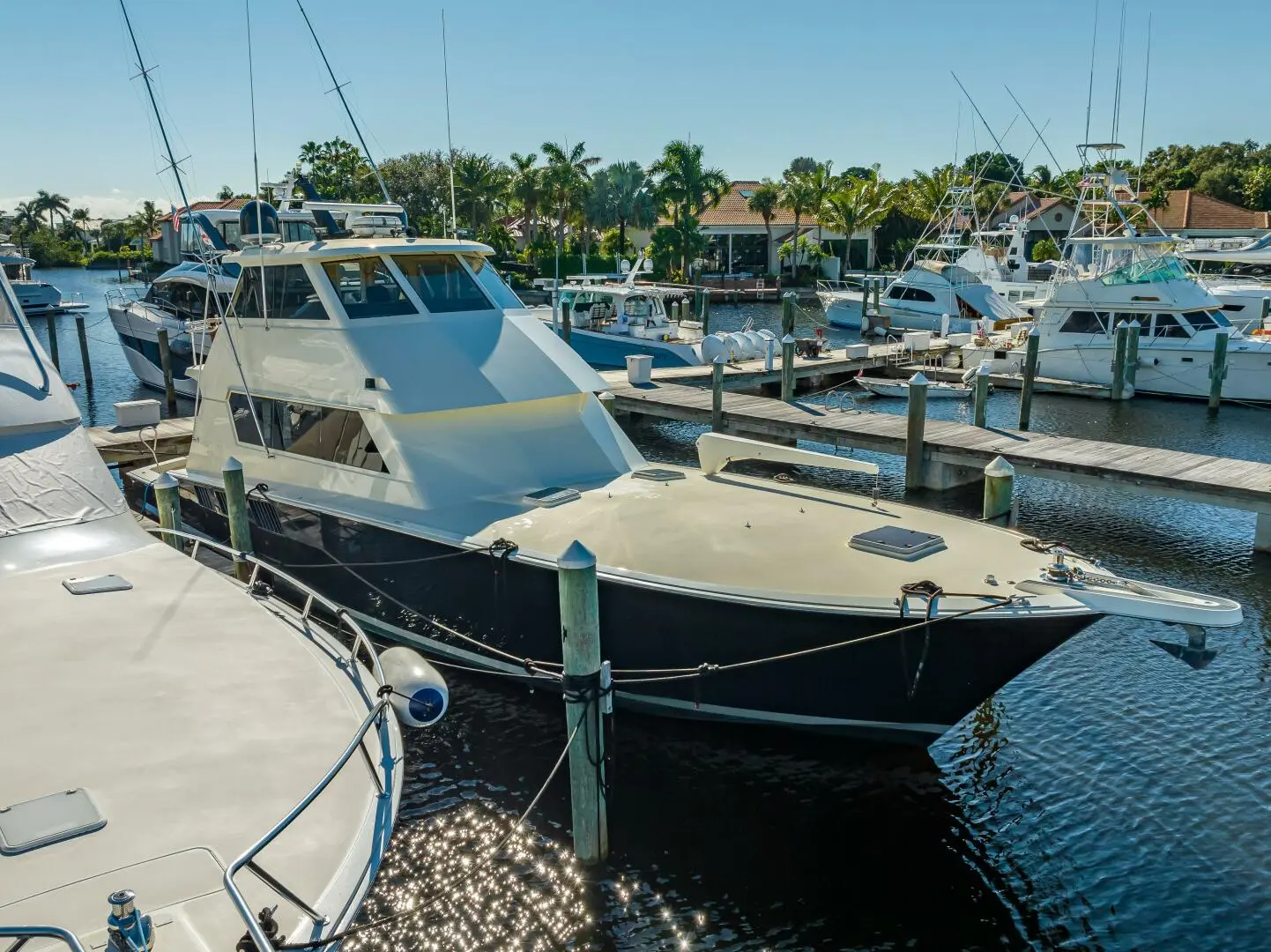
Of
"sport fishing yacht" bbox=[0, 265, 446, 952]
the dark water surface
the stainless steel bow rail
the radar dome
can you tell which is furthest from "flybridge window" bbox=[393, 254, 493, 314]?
the stainless steel bow rail

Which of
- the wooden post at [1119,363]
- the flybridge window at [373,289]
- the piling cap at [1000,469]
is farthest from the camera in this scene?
the wooden post at [1119,363]

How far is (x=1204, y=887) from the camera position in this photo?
22.9 ft

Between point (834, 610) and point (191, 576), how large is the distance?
4700 millimetres

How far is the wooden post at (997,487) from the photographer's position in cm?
1009

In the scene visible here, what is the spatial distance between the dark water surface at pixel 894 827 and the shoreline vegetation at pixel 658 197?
45416 mm

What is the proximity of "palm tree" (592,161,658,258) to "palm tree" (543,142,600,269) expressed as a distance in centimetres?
121

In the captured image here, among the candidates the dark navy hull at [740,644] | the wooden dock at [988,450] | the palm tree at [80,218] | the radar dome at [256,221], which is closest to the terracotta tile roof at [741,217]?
A: the wooden dock at [988,450]

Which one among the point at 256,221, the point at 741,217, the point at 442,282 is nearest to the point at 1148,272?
the point at 442,282

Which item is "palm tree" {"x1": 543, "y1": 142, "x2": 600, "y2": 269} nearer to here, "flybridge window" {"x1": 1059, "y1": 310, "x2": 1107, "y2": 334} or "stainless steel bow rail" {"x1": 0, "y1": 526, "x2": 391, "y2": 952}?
"flybridge window" {"x1": 1059, "y1": 310, "x2": 1107, "y2": 334}

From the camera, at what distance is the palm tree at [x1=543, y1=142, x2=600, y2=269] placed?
5425 centimetres

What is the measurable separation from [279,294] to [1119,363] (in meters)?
22.2

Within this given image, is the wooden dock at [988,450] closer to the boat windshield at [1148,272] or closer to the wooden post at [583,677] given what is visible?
the wooden post at [583,677]

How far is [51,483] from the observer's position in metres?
7.92

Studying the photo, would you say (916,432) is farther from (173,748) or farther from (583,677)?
(173,748)
